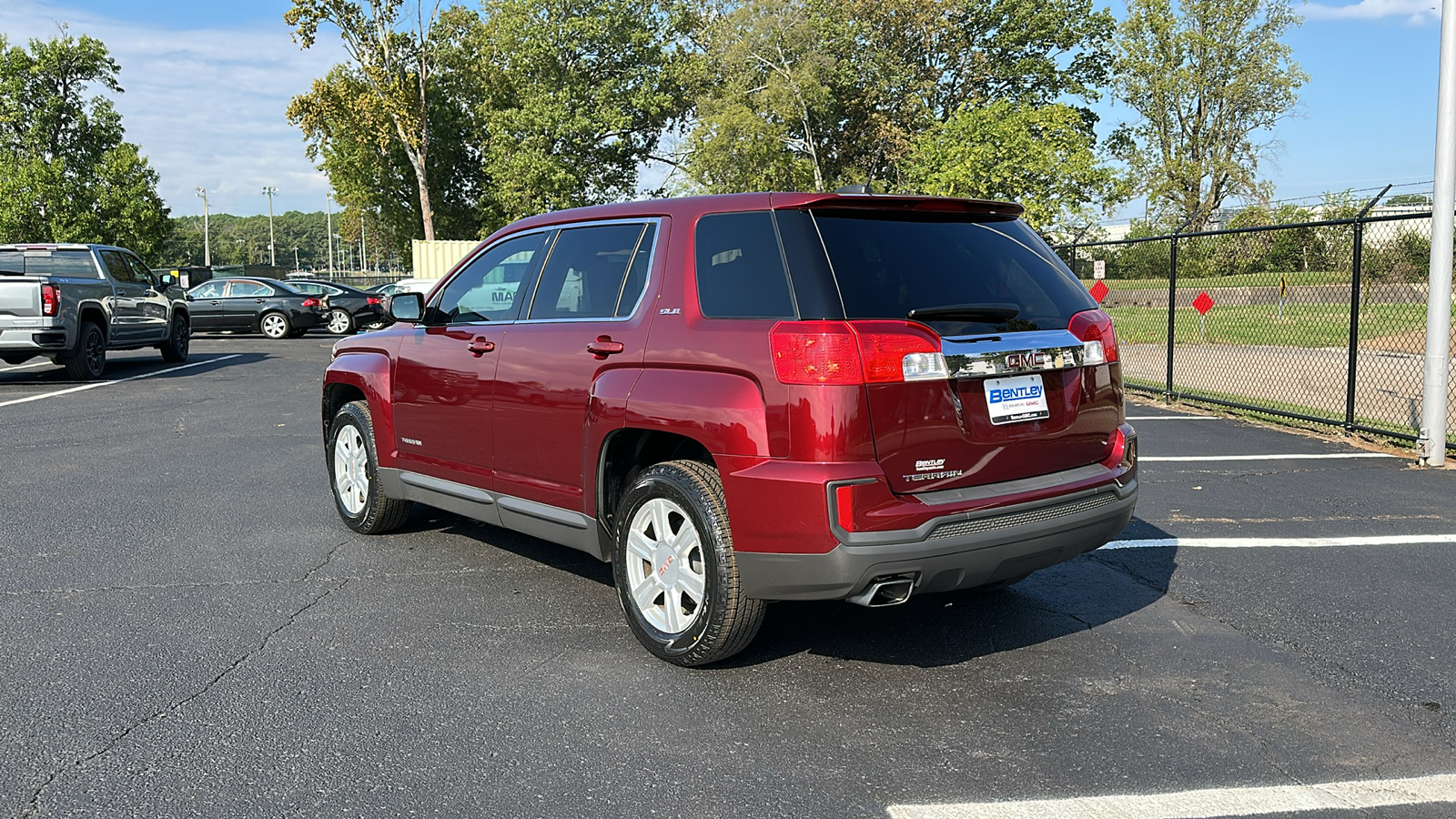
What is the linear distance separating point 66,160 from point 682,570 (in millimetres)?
51661

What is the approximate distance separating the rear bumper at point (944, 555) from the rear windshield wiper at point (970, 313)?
0.69 meters

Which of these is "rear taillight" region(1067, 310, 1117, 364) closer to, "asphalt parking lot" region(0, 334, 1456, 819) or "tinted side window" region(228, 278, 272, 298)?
"asphalt parking lot" region(0, 334, 1456, 819)

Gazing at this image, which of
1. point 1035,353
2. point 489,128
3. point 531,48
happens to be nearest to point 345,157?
point 489,128

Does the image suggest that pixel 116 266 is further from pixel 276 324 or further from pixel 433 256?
pixel 433 256

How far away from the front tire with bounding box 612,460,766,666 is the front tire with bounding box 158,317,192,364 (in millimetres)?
16555

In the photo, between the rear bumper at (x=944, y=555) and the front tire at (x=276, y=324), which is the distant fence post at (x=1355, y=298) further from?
the front tire at (x=276, y=324)

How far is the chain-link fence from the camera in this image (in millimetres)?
11172

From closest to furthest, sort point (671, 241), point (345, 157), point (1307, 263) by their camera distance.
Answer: point (671, 241) → point (1307, 263) → point (345, 157)

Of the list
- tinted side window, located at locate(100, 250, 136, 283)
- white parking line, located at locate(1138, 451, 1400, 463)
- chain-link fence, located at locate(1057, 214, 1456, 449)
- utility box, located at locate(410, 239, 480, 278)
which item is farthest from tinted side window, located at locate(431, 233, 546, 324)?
utility box, located at locate(410, 239, 480, 278)

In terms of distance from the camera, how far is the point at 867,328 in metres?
3.73

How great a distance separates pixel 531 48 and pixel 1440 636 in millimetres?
54061

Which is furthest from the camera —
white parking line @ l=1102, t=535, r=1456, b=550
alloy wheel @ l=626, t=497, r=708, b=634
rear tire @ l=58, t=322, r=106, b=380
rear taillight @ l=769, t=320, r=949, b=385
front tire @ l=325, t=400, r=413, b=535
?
rear tire @ l=58, t=322, r=106, b=380

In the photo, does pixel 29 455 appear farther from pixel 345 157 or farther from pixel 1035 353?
pixel 345 157

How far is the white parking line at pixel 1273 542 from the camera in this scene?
19.7 feet
